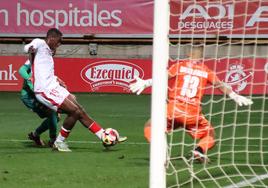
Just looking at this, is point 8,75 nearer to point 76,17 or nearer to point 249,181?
point 76,17

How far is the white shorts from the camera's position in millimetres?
9969

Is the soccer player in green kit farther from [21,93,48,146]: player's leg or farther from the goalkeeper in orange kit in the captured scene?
the goalkeeper in orange kit

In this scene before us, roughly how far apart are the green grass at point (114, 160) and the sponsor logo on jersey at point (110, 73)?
561 cm

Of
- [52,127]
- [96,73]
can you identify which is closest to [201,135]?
[52,127]

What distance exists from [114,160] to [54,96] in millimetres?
1492

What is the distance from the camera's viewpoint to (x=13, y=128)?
12977 millimetres

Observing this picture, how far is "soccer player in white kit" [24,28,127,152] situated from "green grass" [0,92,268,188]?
0.35 m

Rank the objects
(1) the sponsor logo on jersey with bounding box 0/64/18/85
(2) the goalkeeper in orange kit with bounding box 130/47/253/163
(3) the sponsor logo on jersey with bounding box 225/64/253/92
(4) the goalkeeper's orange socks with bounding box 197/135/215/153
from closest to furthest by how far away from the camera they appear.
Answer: (2) the goalkeeper in orange kit with bounding box 130/47/253/163 < (4) the goalkeeper's orange socks with bounding box 197/135/215/153 < (3) the sponsor logo on jersey with bounding box 225/64/253/92 < (1) the sponsor logo on jersey with bounding box 0/64/18/85

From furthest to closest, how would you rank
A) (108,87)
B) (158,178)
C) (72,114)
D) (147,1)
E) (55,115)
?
(147,1) → (108,87) → (55,115) → (72,114) → (158,178)

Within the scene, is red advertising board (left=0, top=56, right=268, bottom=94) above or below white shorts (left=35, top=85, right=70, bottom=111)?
below

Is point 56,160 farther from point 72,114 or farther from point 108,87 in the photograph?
point 108,87

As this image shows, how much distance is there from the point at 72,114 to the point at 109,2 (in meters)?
15.3

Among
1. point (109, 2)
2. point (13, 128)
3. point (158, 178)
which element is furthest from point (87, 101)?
point (158, 178)

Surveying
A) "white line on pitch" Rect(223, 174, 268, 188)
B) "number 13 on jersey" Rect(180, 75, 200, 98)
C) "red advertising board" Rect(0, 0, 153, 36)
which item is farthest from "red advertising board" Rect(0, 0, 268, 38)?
"white line on pitch" Rect(223, 174, 268, 188)
